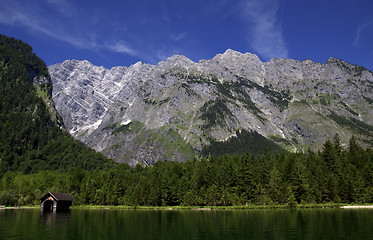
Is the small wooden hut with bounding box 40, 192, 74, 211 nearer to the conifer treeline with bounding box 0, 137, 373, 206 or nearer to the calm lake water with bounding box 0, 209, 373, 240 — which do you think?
the conifer treeline with bounding box 0, 137, 373, 206

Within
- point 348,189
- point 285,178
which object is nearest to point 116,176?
point 285,178

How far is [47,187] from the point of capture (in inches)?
6688

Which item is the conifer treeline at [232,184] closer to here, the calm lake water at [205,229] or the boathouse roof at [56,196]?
the boathouse roof at [56,196]

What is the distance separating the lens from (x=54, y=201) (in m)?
129

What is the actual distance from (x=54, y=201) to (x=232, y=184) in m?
81.2

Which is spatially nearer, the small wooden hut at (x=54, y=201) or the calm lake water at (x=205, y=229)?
the calm lake water at (x=205, y=229)

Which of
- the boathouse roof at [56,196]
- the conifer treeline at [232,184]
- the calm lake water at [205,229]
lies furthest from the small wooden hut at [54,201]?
the calm lake water at [205,229]

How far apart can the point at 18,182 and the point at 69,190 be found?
101 feet

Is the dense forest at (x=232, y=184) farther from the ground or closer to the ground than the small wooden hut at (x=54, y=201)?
farther from the ground

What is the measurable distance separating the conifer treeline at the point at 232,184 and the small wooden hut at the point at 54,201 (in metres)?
16.0

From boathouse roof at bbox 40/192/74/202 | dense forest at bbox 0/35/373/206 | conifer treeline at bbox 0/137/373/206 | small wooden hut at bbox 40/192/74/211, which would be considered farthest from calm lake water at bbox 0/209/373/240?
small wooden hut at bbox 40/192/74/211

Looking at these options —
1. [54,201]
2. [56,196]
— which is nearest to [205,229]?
[56,196]

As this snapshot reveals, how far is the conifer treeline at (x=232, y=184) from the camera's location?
118m

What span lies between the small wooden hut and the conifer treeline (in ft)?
52.5
